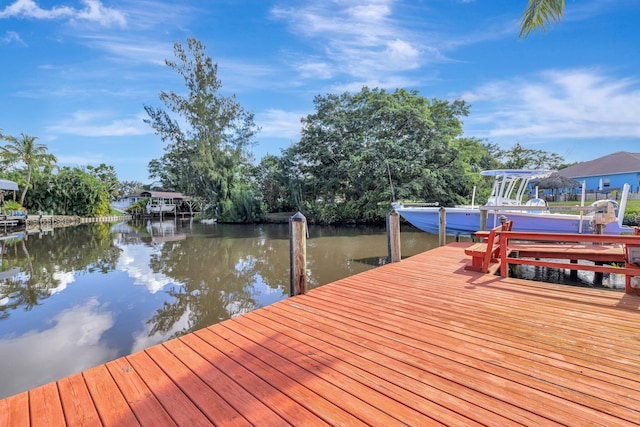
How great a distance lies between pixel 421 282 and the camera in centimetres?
418

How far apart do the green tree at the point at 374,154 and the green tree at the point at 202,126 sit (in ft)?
22.0

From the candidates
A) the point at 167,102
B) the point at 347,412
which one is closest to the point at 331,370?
the point at 347,412

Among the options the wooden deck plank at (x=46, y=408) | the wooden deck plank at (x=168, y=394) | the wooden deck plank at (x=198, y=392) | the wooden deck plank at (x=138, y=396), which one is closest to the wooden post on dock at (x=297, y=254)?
the wooden deck plank at (x=198, y=392)

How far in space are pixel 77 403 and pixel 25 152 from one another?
3149 centimetres

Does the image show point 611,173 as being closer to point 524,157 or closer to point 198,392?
point 524,157

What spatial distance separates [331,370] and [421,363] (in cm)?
59

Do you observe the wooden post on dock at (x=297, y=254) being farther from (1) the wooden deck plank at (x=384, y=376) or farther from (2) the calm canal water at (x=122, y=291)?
(2) the calm canal water at (x=122, y=291)

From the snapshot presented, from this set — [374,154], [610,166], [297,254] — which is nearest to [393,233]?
[297,254]

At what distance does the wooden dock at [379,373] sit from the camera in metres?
1.55

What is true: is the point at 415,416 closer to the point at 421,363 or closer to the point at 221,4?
the point at 421,363

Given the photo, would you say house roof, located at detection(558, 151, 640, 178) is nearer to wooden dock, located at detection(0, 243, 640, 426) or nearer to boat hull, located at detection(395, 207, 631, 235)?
boat hull, located at detection(395, 207, 631, 235)

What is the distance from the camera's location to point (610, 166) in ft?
75.5

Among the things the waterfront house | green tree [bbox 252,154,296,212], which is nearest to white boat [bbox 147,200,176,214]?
green tree [bbox 252,154,296,212]

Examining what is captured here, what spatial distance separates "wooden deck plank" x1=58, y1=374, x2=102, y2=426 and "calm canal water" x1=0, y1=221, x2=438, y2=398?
7.16 feet
